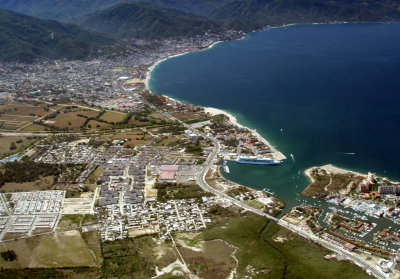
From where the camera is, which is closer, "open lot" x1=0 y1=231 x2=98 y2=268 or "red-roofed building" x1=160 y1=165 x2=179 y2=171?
"open lot" x1=0 y1=231 x2=98 y2=268

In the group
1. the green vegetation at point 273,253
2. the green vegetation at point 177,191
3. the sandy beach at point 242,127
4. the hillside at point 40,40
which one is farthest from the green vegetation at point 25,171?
the hillside at point 40,40

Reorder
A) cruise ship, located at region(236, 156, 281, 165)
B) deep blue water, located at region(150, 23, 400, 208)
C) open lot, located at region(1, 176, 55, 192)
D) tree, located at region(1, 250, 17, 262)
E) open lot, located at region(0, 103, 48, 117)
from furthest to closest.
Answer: open lot, located at region(0, 103, 48, 117)
deep blue water, located at region(150, 23, 400, 208)
cruise ship, located at region(236, 156, 281, 165)
open lot, located at region(1, 176, 55, 192)
tree, located at region(1, 250, 17, 262)

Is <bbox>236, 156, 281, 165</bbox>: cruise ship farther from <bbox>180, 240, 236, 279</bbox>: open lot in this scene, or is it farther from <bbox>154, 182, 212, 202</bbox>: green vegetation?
<bbox>180, 240, 236, 279</bbox>: open lot


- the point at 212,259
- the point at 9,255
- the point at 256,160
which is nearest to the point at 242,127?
the point at 256,160

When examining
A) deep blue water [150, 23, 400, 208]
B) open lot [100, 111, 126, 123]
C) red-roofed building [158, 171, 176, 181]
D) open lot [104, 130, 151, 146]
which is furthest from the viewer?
open lot [100, 111, 126, 123]

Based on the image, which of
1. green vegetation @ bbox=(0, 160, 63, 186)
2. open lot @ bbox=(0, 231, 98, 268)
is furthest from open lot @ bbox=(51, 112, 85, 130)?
open lot @ bbox=(0, 231, 98, 268)

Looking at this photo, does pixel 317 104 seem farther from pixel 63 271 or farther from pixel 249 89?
pixel 63 271

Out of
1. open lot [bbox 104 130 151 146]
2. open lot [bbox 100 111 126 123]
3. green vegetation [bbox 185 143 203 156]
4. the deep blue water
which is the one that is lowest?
open lot [bbox 104 130 151 146]
